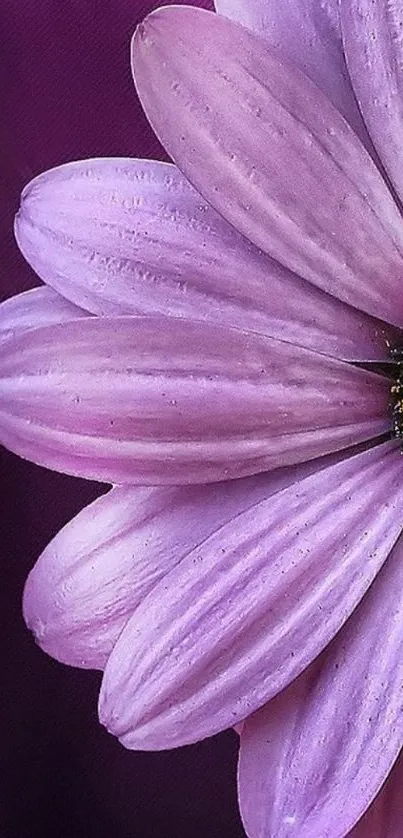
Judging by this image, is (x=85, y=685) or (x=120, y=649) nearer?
(x=120, y=649)

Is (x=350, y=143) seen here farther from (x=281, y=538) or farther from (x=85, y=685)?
(x=85, y=685)

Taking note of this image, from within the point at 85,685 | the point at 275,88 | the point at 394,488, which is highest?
the point at 275,88

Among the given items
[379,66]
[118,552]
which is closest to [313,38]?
[379,66]

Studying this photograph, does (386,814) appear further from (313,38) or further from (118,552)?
(313,38)

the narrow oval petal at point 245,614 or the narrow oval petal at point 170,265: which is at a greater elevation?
the narrow oval petal at point 170,265

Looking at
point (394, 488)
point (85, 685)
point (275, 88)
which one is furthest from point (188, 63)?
point (85, 685)

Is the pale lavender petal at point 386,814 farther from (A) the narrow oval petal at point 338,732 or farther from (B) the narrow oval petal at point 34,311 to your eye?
(B) the narrow oval petal at point 34,311

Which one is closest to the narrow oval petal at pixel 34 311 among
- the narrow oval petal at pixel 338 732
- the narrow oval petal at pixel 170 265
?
the narrow oval petal at pixel 170 265
